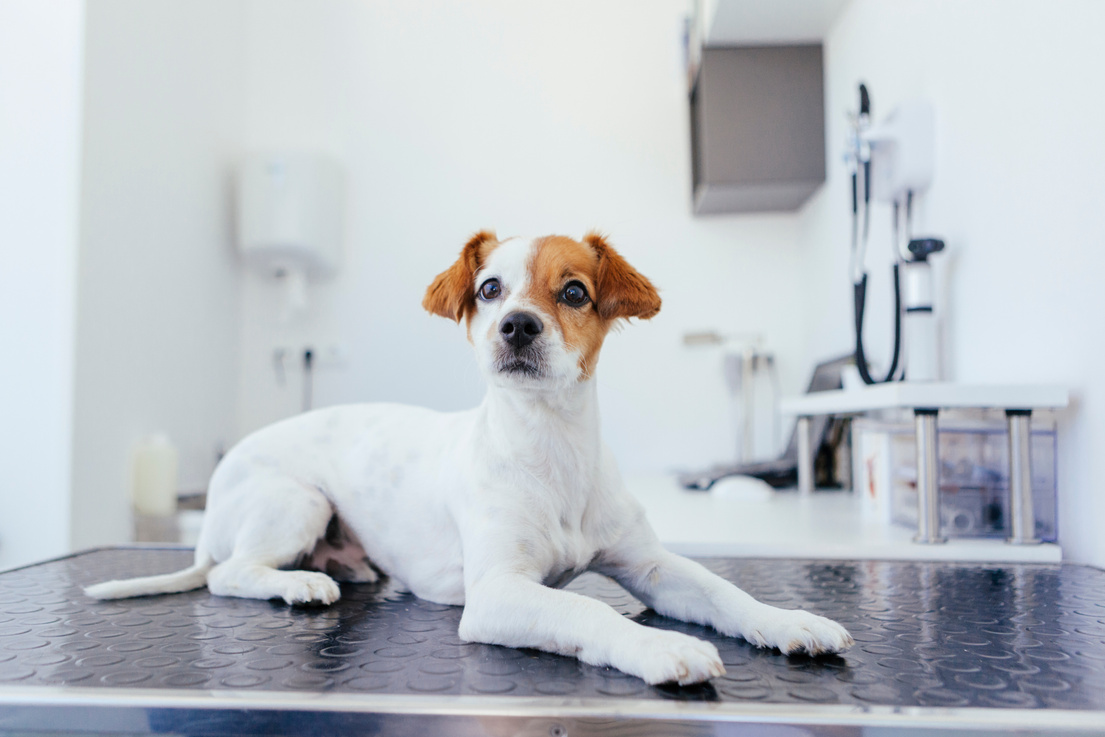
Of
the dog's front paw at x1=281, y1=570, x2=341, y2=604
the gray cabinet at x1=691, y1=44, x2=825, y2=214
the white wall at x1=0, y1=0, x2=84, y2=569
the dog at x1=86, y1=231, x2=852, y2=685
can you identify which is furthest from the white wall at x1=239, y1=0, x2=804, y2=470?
the dog's front paw at x1=281, y1=570, x2=341, y2=604

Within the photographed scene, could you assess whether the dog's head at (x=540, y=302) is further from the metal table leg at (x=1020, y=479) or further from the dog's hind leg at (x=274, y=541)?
the metal table leg at (x=1020, y=479)

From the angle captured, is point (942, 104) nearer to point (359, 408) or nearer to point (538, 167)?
point (359, 408)

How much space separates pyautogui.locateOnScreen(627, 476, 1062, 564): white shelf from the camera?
120 centimetres

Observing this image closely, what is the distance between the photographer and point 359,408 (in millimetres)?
1284

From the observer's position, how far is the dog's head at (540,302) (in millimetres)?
890

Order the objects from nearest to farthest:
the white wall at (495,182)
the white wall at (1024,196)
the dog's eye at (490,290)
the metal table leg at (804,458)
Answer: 1. the dog's eye at (490,290)
2. the white wall at (1024,196)
3. the metal table leg at (804,458)
4. the white wall at (495,182)

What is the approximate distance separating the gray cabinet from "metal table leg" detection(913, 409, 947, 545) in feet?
4.83

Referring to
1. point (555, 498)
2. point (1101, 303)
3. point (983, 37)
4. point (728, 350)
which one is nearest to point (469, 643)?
point (555, 498)

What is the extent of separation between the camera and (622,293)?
0.95 metres

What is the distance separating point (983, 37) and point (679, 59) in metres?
1.68

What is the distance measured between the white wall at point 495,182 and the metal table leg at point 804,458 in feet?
2.37

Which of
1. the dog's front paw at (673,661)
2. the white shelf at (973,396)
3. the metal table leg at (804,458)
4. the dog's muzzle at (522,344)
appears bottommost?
the dog's front paw at (673,661)

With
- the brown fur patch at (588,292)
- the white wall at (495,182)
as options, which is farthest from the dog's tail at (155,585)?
the white wall at (495,182)

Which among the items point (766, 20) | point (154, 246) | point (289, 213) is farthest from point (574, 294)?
point (289, 213)
